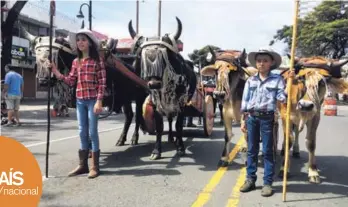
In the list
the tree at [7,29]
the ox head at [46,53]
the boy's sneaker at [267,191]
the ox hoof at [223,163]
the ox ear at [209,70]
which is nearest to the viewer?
the boy's sneaker at [267,191]

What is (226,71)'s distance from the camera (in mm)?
6719

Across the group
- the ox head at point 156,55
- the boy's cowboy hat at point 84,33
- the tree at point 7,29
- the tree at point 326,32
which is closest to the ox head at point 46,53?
the boy's cowboy hat at point 84,33

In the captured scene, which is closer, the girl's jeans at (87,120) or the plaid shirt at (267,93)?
the plaid shirt at (267,93)

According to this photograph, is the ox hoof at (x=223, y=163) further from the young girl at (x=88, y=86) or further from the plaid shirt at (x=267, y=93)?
the young girl at (x=88, y=86)

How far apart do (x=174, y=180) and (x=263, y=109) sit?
1.76 meters

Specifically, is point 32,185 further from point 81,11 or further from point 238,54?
point 81,11

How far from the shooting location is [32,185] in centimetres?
439

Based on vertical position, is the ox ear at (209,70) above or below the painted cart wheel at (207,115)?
above

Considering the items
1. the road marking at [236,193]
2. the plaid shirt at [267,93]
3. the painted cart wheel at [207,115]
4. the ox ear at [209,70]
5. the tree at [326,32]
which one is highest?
the tree at [326,32]

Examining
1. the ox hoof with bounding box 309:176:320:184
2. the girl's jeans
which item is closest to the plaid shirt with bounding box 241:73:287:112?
the ox hoof with bounding box 309:176:320:184

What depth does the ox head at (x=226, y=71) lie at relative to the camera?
671cm

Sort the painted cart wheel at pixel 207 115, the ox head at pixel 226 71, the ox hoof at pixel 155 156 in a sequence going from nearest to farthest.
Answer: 1. the ox head at pixel 226 71
2. the ox hoof at pixel 155 156
3. the painted cart wheel at pixel 207 115

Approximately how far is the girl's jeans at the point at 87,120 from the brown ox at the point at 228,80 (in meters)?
2.03

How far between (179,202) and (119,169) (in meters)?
2.00
